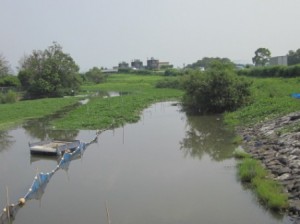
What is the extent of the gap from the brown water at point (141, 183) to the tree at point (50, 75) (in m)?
35.2

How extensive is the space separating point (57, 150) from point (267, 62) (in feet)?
288

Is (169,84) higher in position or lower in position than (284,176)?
higher

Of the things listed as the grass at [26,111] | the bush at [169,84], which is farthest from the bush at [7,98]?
the bush at [169,84]

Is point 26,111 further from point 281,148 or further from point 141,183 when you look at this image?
point 281,148

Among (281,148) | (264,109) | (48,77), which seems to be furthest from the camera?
(48,77)

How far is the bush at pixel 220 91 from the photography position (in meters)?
39.3

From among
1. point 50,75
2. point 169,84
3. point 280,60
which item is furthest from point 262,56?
point 50,75

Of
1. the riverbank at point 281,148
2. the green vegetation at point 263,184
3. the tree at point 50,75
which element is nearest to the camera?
the green vegetation at point 263,184

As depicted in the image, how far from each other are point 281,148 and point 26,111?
32.7 metres

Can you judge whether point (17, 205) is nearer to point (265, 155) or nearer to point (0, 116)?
point (265, 155)

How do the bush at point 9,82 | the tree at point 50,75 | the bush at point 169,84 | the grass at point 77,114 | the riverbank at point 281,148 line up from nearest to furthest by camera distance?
the riverbank at point 281,148 → the grass at point 77,114 → the tree at point 50,75 → the bush at point 9,82 → the bush at point 169,84

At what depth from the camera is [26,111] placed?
45281mm

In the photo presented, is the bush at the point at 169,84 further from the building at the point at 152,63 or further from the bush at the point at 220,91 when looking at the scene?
the building at the point at 152,63

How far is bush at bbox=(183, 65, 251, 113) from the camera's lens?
39281 mm
